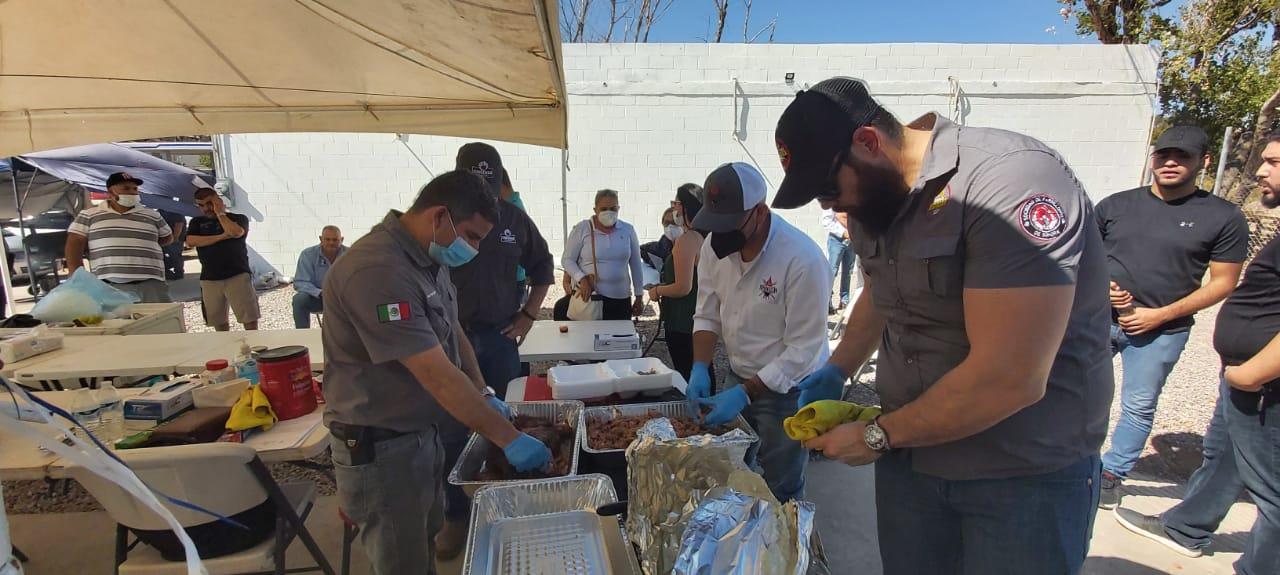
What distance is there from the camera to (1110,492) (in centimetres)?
298

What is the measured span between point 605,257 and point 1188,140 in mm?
3589

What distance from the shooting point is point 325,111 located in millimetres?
3479

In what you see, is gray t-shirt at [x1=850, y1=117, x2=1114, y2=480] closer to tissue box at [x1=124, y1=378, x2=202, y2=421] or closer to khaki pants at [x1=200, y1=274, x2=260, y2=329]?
tissue box at [x1=124, y1=378, x2=202, y2=421]

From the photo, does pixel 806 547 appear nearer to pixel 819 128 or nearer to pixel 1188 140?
pixel 819 128

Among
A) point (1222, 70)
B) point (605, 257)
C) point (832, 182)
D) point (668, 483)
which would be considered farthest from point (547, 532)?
Answer: point (1222, 70)

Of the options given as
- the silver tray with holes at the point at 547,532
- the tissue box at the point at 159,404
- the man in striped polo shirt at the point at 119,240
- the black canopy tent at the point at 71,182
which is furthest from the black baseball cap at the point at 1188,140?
the black canopy tent at the point at 71,182

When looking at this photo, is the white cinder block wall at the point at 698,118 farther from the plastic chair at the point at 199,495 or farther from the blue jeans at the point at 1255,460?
the plastic chair at the point at 199,495

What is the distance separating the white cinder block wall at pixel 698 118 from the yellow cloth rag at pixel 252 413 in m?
7.17

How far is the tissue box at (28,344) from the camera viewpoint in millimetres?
2980

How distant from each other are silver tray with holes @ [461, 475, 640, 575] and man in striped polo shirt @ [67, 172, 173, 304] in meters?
5.27

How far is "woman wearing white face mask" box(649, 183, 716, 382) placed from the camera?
3.94 meters

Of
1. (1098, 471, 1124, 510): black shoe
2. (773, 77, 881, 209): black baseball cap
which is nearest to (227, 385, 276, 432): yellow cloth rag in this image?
(773, 77, 881, 209): black baseball cap

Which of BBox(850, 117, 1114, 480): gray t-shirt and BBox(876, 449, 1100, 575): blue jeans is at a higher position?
BBox(850, 117, 1114, 480): gray t-shirt

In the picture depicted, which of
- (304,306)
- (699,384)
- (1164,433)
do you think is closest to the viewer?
(699,384)
